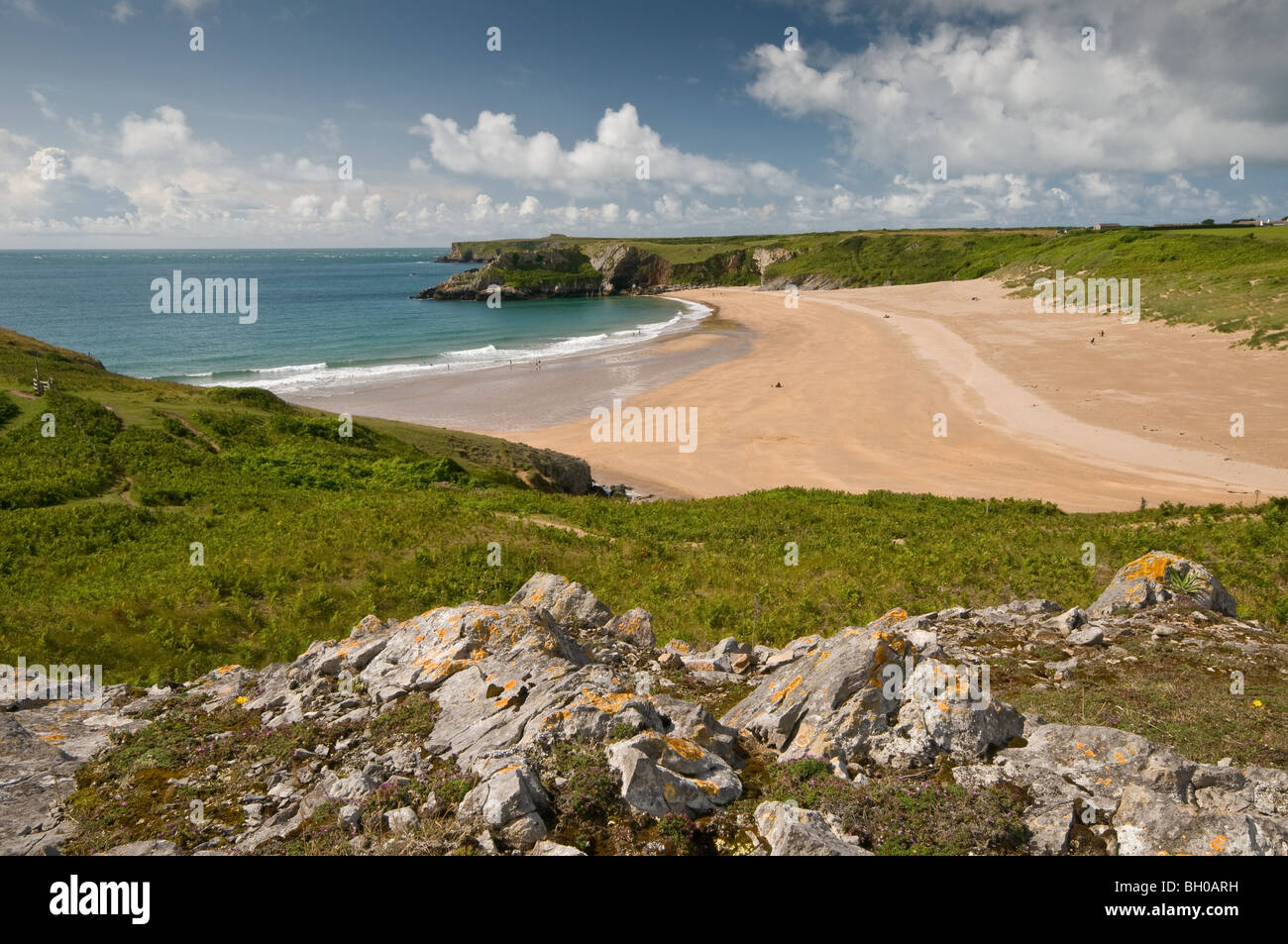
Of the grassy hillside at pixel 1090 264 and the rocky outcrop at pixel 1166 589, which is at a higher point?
the grassy hillside at pixel 1090 264

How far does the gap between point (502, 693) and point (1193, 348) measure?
72.7 m

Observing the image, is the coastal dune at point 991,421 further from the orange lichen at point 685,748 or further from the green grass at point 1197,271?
the orange lichen at point 685,748

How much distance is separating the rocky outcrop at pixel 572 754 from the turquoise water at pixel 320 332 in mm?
59375

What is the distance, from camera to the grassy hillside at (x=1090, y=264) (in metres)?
66.2

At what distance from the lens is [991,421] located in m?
Result: 45.6

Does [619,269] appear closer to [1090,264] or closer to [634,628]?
[1090,264]

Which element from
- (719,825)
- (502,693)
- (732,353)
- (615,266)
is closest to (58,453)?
(502,693)

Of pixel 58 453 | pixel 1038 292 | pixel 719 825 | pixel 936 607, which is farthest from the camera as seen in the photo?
pixel 1038 292

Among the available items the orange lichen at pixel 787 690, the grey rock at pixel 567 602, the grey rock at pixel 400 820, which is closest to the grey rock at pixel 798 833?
the orange lichen at pixel 787 690

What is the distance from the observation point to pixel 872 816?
5.84 metres

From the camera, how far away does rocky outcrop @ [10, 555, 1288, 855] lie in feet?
18.4

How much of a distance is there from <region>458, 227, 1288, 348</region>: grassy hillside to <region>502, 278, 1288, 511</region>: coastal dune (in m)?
5.93

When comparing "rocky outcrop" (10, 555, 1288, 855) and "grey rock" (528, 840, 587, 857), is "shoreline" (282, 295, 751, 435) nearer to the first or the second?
"rocky outcrop" (10, 555, 1288, 855)
